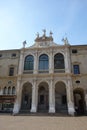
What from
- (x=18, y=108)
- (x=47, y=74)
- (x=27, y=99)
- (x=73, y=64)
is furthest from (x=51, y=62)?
(x=18, y=108)

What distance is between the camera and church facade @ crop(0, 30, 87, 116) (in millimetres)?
26203

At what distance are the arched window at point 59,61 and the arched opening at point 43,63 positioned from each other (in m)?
1.82

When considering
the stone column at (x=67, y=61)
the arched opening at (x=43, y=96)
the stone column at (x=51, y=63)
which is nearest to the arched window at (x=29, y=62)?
the stone column at (x=51, y=63)

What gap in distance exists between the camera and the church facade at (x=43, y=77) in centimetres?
2620

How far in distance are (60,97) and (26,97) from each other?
24.1 feet

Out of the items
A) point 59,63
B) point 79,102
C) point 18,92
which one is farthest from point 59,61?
point 79,102

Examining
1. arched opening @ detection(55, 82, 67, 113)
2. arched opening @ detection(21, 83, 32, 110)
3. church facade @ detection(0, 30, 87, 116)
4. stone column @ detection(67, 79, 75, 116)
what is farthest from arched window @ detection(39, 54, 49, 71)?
stone column @ detection(67, 79, 75, 116)

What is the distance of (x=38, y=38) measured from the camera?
31.6m

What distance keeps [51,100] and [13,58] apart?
13.0m

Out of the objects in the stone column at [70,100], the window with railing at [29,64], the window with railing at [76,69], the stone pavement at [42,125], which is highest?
the window with railing at [29,64]

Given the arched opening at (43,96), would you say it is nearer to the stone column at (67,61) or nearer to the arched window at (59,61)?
the arched window at (59,61)

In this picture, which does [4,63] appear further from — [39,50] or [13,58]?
[39,50]

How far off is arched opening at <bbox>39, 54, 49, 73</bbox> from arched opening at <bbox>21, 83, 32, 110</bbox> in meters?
4.75

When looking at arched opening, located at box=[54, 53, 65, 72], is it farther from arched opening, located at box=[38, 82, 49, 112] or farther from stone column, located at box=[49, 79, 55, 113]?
arched opening, located at box=[38, 82, 49, 112]
